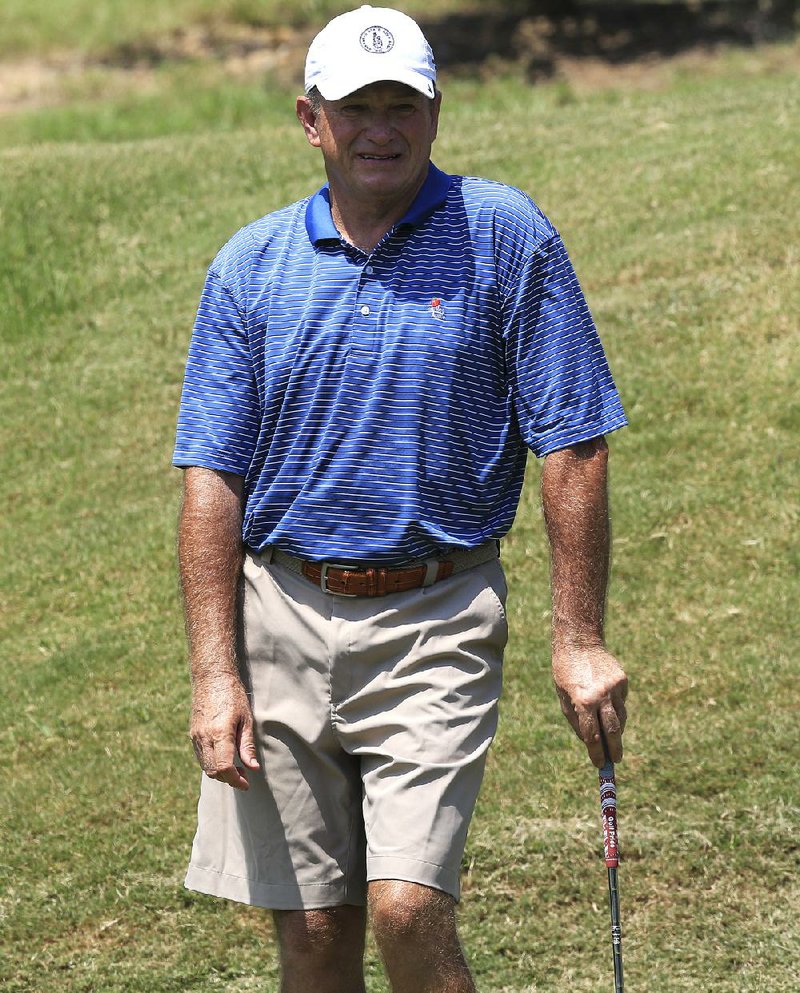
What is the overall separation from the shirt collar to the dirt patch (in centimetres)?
1227

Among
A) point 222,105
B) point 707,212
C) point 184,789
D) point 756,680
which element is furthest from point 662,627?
point 222,105

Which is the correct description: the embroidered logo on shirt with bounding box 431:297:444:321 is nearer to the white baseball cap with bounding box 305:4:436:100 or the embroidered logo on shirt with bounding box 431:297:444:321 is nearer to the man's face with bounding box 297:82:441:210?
the man's face with bounding box 297:82:441:210

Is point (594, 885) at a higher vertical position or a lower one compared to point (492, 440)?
lower

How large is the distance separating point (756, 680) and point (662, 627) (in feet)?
1.62

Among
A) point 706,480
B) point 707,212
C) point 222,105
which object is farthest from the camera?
point 222,105

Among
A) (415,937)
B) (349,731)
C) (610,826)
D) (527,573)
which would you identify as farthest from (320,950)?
(527,573)

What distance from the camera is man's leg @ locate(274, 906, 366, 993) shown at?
143 inches

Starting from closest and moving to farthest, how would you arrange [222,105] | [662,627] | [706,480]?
[662,627] → [706,480] → [222,105]

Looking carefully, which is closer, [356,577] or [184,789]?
[356,577]

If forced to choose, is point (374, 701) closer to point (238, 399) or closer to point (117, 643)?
point (238, 399)

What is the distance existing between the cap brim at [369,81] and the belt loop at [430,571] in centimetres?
97

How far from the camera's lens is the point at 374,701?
361 cm

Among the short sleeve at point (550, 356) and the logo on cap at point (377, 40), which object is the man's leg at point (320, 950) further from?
the logo on cap at point (377, 40)

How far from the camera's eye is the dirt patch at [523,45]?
16.4 m
